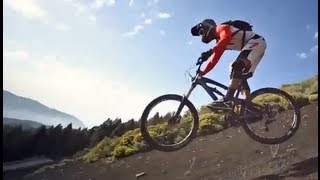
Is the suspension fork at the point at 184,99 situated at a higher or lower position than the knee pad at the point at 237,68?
lower

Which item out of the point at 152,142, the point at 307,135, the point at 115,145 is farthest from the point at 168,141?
the point at 307,135

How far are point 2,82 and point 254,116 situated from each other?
5177 millimetres

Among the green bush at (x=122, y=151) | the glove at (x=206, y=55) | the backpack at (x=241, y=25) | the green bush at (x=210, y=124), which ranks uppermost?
the backpack at (x=241, y=25)

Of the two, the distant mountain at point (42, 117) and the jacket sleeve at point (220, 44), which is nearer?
the jacket sleeve at point (220, 44)

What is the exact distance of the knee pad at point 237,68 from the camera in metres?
6.14

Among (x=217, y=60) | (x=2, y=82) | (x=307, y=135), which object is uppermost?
(x=2, y=82)

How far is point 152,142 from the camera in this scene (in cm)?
600

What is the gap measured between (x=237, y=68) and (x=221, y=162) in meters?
1.97

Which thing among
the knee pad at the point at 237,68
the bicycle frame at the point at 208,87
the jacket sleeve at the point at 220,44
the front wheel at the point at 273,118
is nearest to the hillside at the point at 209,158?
the front wheel at the point at 273,118

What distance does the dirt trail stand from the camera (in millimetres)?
6309

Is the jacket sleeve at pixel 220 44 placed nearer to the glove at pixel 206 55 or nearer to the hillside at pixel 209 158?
the glove at pixel 206 55

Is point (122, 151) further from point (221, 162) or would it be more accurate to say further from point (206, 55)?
point (206, 55)

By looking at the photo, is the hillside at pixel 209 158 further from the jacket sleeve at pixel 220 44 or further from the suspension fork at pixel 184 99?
the jacket sleeve at pixel 220 44

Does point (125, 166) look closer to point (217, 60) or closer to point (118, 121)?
point (118, 121)
